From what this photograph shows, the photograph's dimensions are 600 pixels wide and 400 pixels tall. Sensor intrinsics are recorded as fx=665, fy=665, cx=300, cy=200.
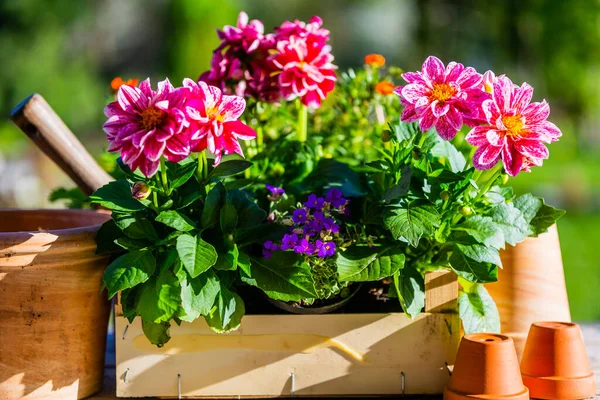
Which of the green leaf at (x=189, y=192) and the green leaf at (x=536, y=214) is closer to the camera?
the green leaf at (x=189, y=192)

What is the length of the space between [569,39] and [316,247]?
8093 mm

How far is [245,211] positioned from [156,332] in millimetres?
231

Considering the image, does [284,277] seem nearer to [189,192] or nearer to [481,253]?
[189,192]

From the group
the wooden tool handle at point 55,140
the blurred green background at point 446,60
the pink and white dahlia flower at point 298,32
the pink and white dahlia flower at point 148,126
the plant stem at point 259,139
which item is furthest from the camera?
the blurred green background at point 446,60

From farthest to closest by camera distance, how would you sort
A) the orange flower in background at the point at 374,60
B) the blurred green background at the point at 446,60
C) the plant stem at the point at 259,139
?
1. the blurred green background at the point at 446,60
2. the orange flower in background at the point at 374,60
3. the plant stem at the point at 259,139

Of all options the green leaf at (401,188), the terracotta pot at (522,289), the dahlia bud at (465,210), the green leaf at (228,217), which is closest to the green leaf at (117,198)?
the green leaf at (228,217)

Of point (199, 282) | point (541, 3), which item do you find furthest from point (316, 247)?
point (541, 3)

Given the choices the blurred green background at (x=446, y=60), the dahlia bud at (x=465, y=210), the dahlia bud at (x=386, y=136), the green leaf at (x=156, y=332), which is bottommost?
the green leaf at (x=156, y=332)

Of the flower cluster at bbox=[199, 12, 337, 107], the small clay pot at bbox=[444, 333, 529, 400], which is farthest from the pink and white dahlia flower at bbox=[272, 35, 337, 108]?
the small clay pot at bbox=[444, 333, 529, 400]

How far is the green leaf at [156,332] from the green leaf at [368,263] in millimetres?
282

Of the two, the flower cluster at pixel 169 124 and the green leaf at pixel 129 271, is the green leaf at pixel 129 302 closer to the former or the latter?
the green leaf at pixel 129 271

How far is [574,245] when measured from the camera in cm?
604

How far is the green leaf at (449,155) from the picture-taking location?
1.11 meters

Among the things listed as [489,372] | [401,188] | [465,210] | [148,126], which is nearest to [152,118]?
[148,126]
